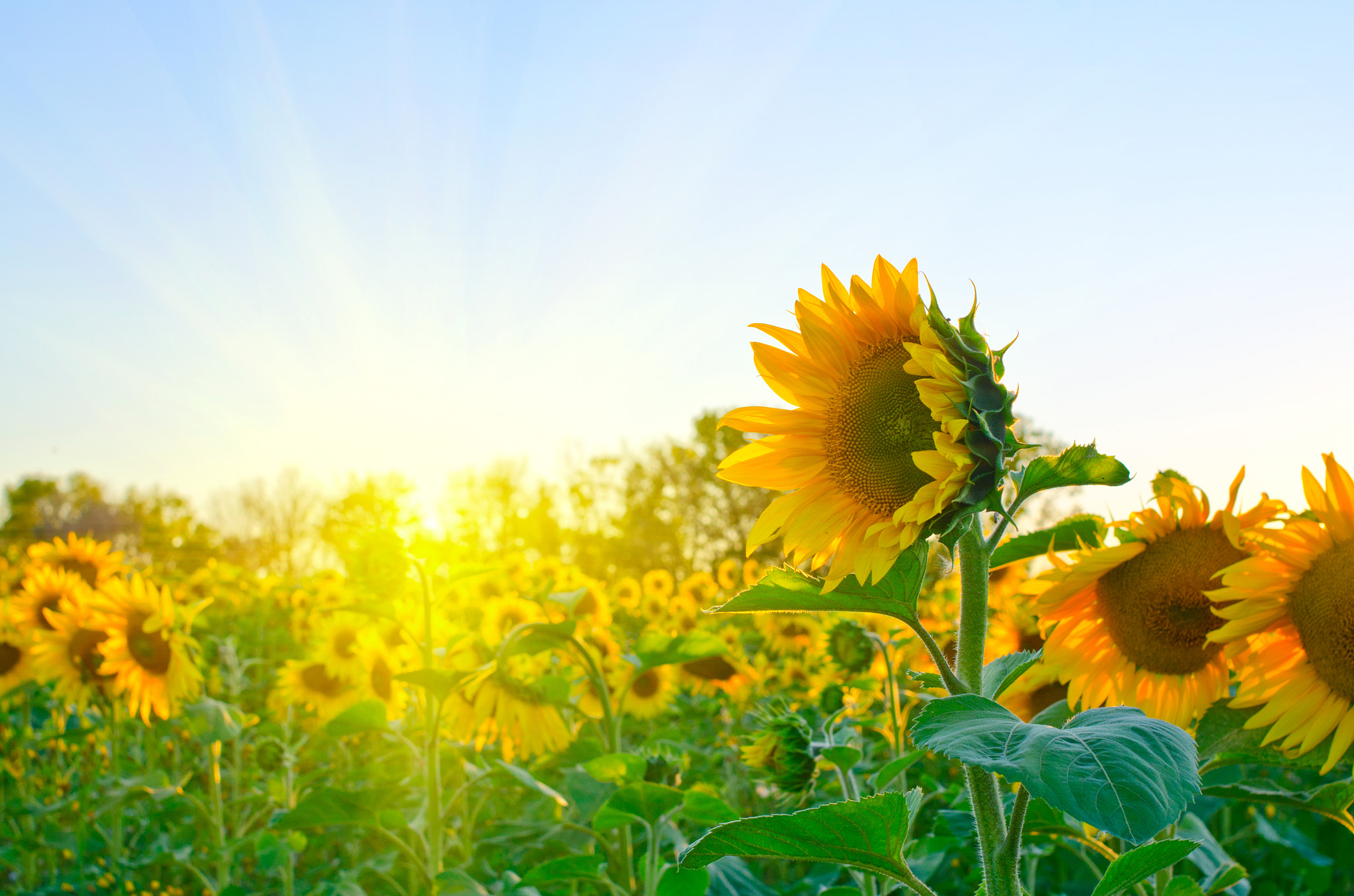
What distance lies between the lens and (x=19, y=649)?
380 centimetres

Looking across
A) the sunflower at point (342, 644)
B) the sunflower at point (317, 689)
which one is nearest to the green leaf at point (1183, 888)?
the sunflower at point (342, 644)

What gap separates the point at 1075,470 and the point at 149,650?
3.46m

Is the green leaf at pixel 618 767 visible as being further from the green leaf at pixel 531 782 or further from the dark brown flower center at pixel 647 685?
the dark brown flower center at pixel 647 685

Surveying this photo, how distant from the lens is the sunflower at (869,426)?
3.05ft

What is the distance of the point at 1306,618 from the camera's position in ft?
3.88

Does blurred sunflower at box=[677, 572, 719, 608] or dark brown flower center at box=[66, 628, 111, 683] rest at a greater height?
dark brown flower center at box=[66, 628, 111, 683]

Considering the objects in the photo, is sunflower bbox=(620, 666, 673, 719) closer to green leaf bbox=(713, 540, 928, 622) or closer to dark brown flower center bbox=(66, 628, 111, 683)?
dark brown flower center bbox=(66, 628, 111, 683)

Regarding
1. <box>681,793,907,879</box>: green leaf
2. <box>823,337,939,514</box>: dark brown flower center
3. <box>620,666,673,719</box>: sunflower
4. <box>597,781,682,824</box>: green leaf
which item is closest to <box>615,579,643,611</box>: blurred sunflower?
<box>620,666,673,719</box>: sunflower

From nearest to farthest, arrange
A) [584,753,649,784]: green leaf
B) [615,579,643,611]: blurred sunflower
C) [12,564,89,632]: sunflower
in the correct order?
[584,753,649,784]: green leaf < [12,564,89,632]: sunflower < [615,579,643,611]: blurred sunflower

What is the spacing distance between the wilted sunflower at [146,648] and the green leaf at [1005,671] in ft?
10.1

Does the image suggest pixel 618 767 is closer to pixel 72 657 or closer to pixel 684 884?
pixel 684 884

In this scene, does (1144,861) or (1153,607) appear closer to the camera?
(1144,861)

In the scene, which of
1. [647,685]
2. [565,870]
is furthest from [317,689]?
[565,870]

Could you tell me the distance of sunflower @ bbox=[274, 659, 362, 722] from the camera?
4.27 m
